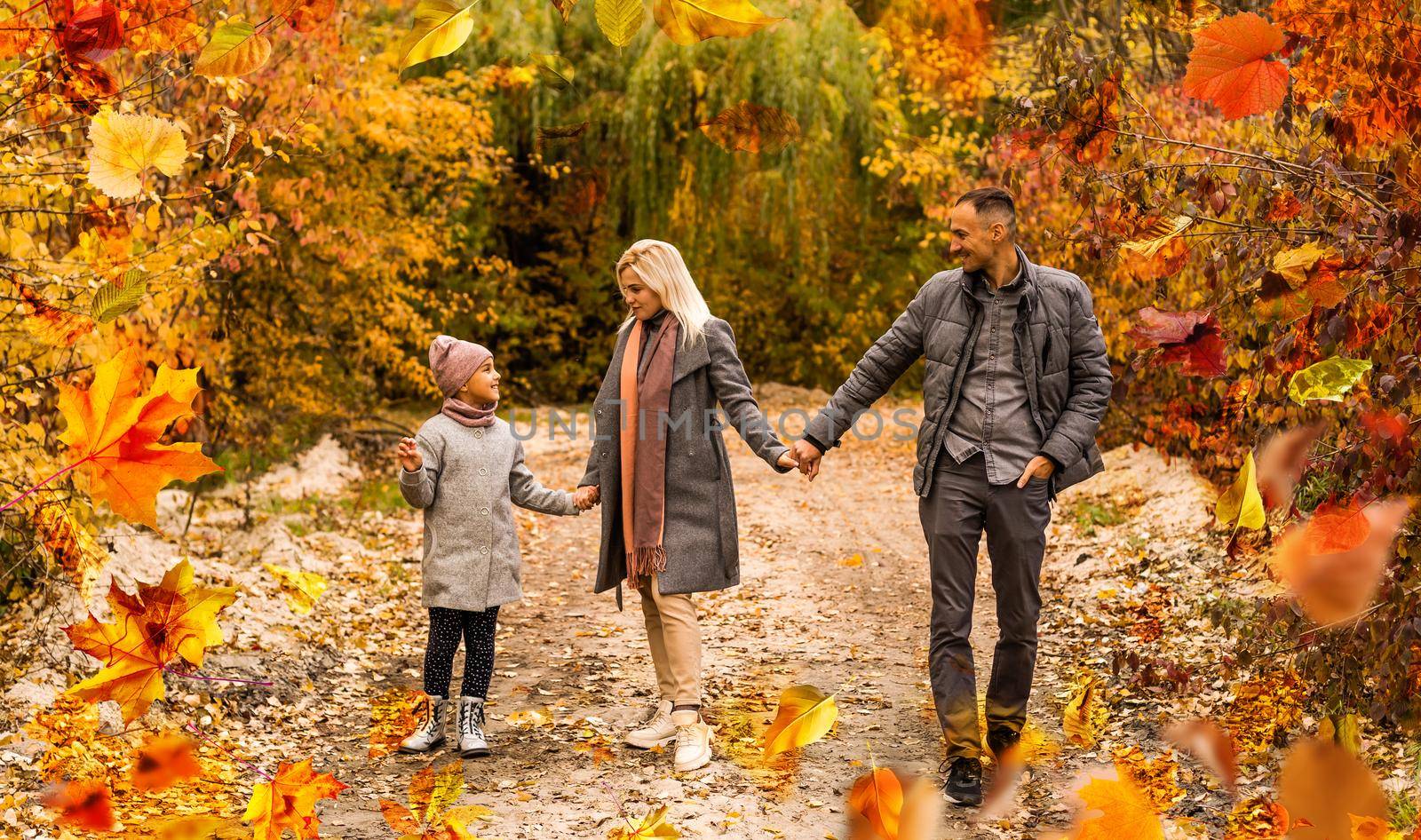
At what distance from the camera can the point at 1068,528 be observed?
8219mm

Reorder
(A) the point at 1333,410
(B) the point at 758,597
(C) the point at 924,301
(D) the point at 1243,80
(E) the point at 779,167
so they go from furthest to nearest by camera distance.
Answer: (E) the point at 779,167, (B) the point at 758,597, (A) the point at 1333,410, (C) the point at 924,301, (D) the point at 1243,80

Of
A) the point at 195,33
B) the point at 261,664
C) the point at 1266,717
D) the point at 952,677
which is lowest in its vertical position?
the point at 261,664

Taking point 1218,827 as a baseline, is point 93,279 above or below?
above

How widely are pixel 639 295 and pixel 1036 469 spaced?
144 centimetres

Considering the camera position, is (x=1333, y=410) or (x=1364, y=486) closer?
(x=1364, y=486)

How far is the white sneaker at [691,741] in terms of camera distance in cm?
402

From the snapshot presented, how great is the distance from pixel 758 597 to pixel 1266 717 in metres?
3.09

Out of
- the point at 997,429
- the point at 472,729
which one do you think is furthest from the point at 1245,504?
the point at 472,729

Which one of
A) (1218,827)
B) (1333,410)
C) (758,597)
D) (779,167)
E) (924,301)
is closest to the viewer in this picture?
(1218,827)

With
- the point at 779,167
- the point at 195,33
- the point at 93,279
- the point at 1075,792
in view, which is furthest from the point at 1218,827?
the point at 779,167

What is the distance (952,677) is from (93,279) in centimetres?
306

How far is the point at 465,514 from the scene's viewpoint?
4.28 meters

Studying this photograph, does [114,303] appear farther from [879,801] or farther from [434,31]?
[879,801]

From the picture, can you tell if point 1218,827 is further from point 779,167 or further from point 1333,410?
point 779,167
